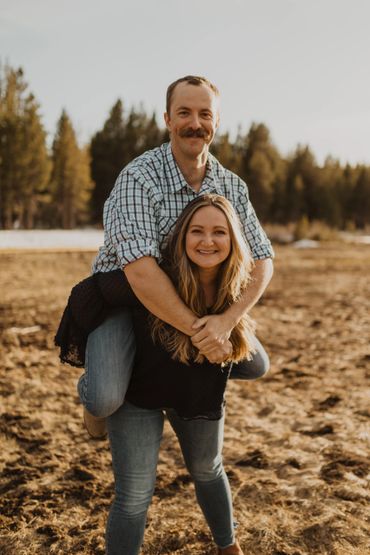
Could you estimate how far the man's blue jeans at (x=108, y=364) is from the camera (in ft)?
6.09

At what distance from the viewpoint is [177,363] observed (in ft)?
6.47

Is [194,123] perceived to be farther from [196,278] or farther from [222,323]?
[222,323]

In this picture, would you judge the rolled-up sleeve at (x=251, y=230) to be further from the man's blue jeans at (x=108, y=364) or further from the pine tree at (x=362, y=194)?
the pine tree at (x=362, y=194)

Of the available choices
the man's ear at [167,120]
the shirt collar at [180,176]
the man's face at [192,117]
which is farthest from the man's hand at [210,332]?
the man's ear at [167,120]

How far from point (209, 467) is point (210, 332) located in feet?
2.10

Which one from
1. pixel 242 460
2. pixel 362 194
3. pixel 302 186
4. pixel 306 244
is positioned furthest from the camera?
pixel 362 194

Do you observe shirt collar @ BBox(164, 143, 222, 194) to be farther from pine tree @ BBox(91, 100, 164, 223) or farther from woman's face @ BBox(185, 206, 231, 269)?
pine tree @ BBox(91, 100, 164, 223)

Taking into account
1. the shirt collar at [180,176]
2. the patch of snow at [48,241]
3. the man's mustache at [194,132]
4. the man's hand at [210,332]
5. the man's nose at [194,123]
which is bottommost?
the patch of snow at [48,241]

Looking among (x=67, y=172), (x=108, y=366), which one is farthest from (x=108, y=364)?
(x=67, y=172)

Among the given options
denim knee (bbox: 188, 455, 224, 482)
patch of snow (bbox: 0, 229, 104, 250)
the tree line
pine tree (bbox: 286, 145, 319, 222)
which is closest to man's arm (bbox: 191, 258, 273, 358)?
denim knee (bbox: 188, 455, 224, 482)

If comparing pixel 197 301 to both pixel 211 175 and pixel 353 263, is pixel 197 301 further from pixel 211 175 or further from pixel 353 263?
pixel 353 263

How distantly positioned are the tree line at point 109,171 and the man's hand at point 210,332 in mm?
33958

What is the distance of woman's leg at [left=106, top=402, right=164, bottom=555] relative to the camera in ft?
6.51

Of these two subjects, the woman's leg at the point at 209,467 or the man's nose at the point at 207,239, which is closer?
the man's nose at the point at 207,239
